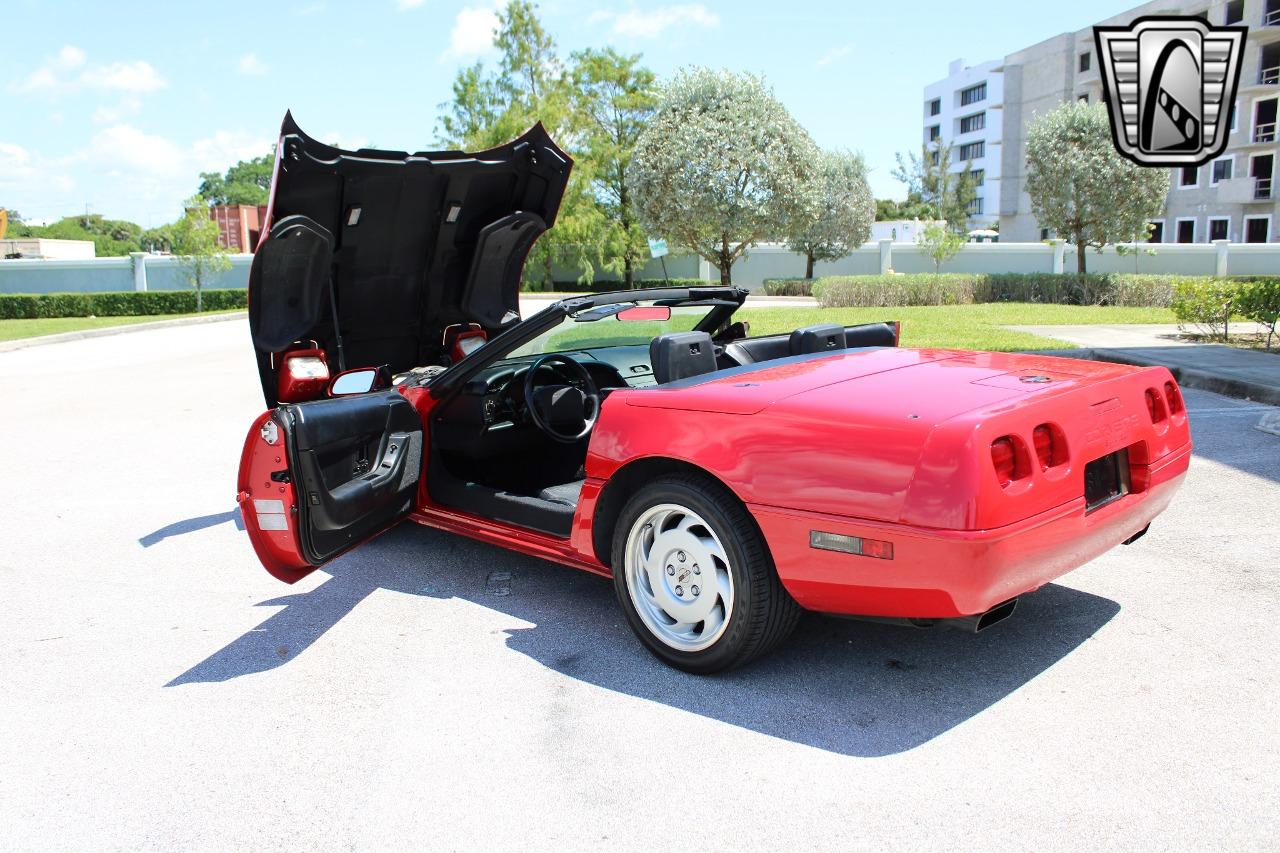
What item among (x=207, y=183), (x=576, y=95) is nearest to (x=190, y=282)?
(x=576, y=95)

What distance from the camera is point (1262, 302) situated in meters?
13.0

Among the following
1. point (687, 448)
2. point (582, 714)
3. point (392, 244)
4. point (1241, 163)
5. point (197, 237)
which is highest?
point (1241, 163)

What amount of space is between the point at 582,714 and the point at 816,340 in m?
2.03

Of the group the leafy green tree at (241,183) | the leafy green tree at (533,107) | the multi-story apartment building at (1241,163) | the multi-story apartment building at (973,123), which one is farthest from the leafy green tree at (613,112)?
the leafy green tree at (241,183)

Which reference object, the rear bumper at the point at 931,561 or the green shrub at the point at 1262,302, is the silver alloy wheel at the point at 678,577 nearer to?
the rear bumper at the point at 931,561

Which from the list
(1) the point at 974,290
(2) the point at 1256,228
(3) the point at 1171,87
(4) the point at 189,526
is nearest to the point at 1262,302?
(3) the point at 1171,87

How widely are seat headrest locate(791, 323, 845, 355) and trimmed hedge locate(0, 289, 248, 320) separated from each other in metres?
33.9

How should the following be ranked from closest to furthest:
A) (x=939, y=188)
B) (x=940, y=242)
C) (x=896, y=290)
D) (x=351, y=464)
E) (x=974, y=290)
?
(x=351, y=464) < (x=896, y=290) < (x=974, y=290) < (x=940, y=242) < (x=939, y=188)

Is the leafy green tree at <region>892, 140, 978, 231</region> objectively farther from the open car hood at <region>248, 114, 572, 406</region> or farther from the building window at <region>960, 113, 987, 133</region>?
the open car hood at <region>248, 114, 572, 406</region>

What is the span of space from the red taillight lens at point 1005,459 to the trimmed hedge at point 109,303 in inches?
1391

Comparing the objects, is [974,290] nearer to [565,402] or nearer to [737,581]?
[565,402]

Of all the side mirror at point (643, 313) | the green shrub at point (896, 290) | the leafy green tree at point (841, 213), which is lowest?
the side mirror at point (643, 313)

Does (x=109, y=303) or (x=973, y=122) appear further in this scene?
(x=973, y=122)

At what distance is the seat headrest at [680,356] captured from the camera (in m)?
3.85
